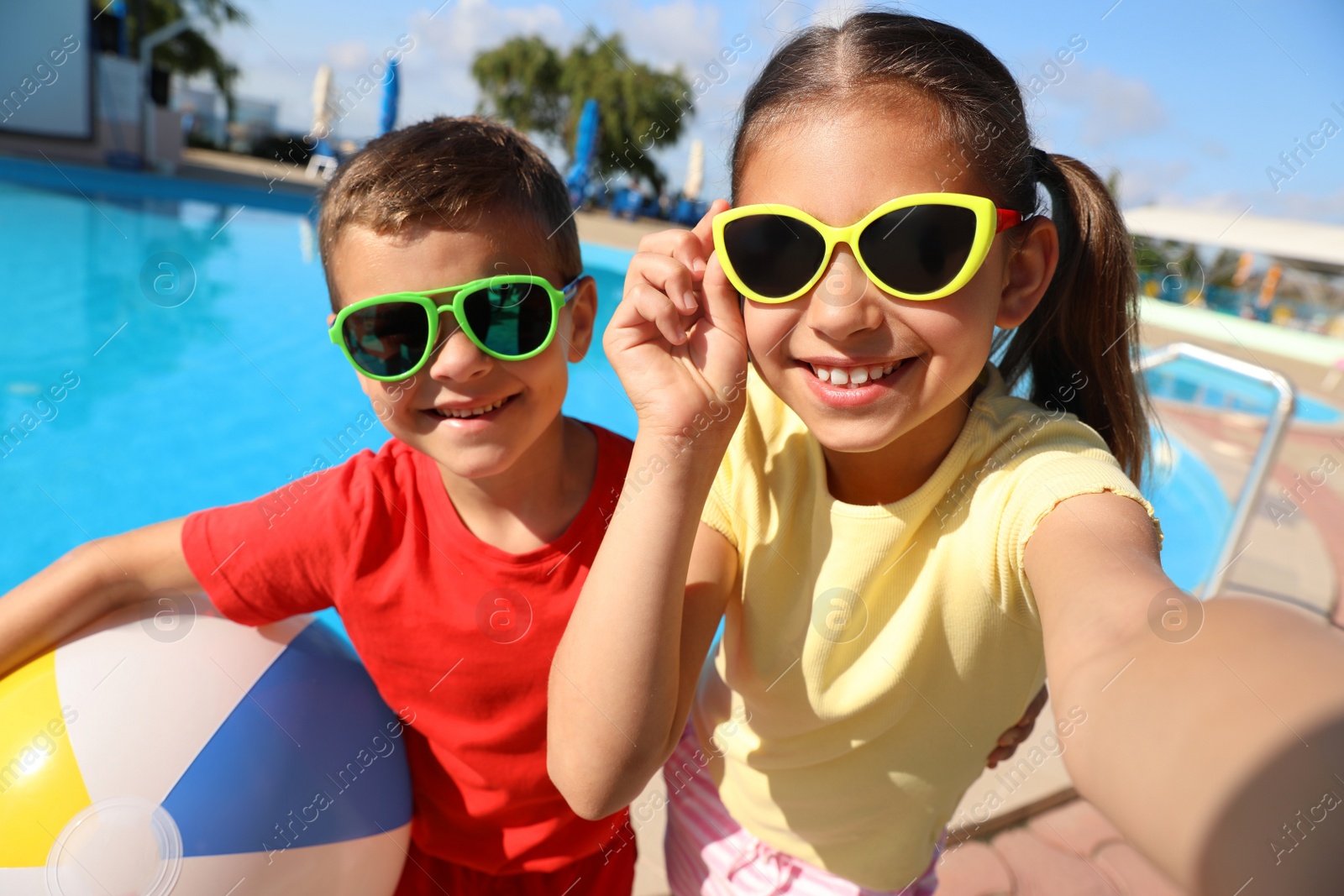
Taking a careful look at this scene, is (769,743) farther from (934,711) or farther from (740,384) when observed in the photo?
(740,384)

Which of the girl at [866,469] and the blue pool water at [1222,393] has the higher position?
Answer: the girl at [866,469]

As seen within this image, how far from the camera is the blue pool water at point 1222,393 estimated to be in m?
11.6

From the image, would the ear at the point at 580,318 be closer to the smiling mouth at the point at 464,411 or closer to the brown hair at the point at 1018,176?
the smiling mouth at the point at 464,411

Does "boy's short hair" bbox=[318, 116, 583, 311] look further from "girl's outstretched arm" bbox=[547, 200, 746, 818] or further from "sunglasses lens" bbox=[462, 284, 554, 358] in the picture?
"girl's outstretched arm" bbox=[547, 200, 746, 818]

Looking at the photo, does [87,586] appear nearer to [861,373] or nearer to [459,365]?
[459,365]

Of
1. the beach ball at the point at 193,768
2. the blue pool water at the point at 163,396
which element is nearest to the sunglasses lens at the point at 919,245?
the beach ball at the point at 193,768

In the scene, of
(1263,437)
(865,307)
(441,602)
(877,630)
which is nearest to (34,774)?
(441,602)

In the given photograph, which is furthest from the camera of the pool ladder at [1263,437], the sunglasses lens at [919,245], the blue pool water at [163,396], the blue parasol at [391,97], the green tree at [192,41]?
the green tree at [192,41]

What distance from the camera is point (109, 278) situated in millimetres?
11086

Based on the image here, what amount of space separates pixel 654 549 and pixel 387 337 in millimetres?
776

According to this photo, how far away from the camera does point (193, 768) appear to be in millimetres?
1667

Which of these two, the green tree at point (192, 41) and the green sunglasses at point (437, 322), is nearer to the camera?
the green sunglasses at point (437, 322)

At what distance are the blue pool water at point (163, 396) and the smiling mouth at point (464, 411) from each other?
5.12 meters

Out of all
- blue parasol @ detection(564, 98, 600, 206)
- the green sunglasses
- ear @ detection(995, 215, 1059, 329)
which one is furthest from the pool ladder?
blue parasol @ detection(564, 98, 600, 206)
